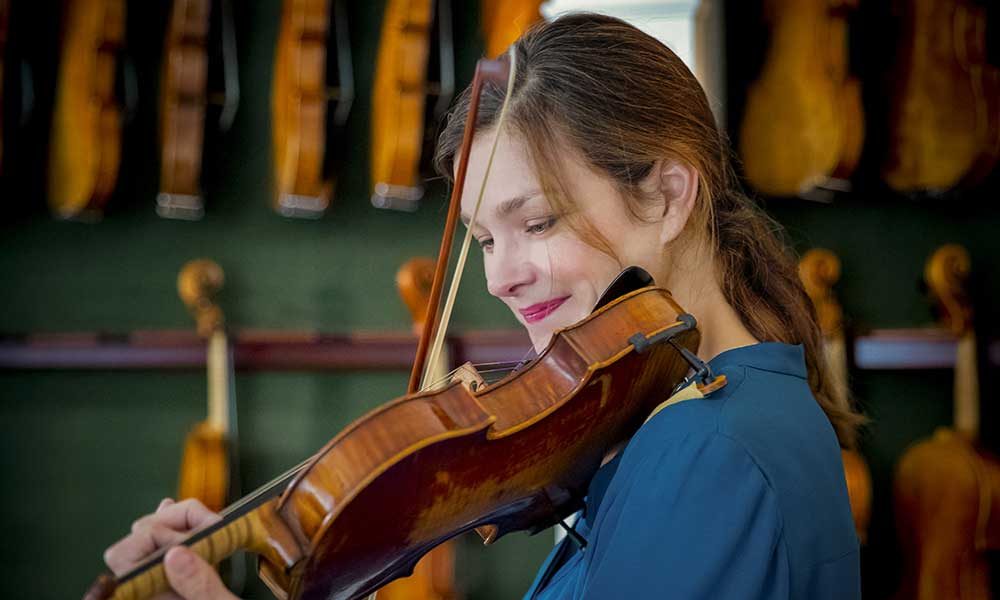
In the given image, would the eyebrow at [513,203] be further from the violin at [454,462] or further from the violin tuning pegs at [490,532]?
the violin tuning pegs at [490,532]

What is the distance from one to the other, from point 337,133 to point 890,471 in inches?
77.5

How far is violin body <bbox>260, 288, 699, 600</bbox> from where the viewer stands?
79cm

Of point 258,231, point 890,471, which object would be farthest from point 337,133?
point 890,471

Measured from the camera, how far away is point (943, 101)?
284cm

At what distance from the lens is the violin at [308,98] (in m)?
2.83

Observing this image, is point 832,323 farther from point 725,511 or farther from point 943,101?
point 725,511

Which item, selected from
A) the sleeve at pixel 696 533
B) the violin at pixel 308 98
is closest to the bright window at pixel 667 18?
the violin at pixel 308 98

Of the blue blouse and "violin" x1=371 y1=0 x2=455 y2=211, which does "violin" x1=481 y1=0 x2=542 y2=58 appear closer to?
"violin" x1=371 y1=0 x2=455 y2=211

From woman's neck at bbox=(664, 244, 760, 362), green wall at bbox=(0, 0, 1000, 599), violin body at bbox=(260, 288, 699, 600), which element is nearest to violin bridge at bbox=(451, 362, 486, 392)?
violin body at bbox=(260, 288, 699, 600)

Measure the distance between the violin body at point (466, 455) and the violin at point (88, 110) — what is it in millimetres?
2256

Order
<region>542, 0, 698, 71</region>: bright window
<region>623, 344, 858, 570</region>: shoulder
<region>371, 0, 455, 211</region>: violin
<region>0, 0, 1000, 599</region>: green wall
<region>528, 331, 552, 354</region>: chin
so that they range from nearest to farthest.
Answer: <region>623, 344, 858, 570</region>: shoulder < <region>528, 331, 552, 354</region>: chin < <region>542, 0, 698, 71</region>: bright window < <region>371, 0, 455, 211</region>: violin < <region>0, 0, 1000, 599</region>: green wall

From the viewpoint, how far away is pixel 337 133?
3090 mm

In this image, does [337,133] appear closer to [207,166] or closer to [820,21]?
[207,166]

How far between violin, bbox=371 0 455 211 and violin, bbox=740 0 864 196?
34.5 inches
